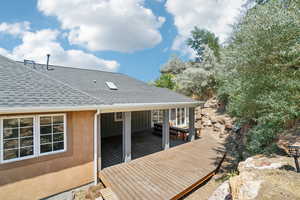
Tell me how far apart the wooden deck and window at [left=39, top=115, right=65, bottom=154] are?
6.34 ft

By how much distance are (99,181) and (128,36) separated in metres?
12.4

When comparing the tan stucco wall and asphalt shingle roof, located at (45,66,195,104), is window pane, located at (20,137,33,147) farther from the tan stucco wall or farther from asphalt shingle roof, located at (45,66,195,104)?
asphalt shingle roof, located at (45,66,195,104)

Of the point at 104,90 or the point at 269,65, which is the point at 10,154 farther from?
the point at 269,65

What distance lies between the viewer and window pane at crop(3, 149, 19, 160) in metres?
4.08

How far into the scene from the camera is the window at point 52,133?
4664 mm

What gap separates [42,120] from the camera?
463cm

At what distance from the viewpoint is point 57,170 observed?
4816mm

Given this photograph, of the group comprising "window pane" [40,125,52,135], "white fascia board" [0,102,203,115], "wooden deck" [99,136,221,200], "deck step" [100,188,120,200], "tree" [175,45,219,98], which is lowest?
"deck step" [100,188,120,200]

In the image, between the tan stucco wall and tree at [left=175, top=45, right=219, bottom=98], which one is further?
tree at [left=175, top=45, right=219, bottom=98]

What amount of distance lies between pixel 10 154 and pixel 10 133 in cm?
58

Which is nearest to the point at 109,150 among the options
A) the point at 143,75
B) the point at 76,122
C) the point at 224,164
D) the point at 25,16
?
the point at 76,122

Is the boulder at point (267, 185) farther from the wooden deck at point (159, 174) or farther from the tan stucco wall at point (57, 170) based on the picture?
the tan stucco wall at point (57, 170)

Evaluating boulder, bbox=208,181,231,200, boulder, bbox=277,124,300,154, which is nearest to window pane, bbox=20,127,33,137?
boulder, bbox=208,181,231,200

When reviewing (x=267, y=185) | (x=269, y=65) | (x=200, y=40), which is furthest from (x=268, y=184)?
(x=200, y=40)
